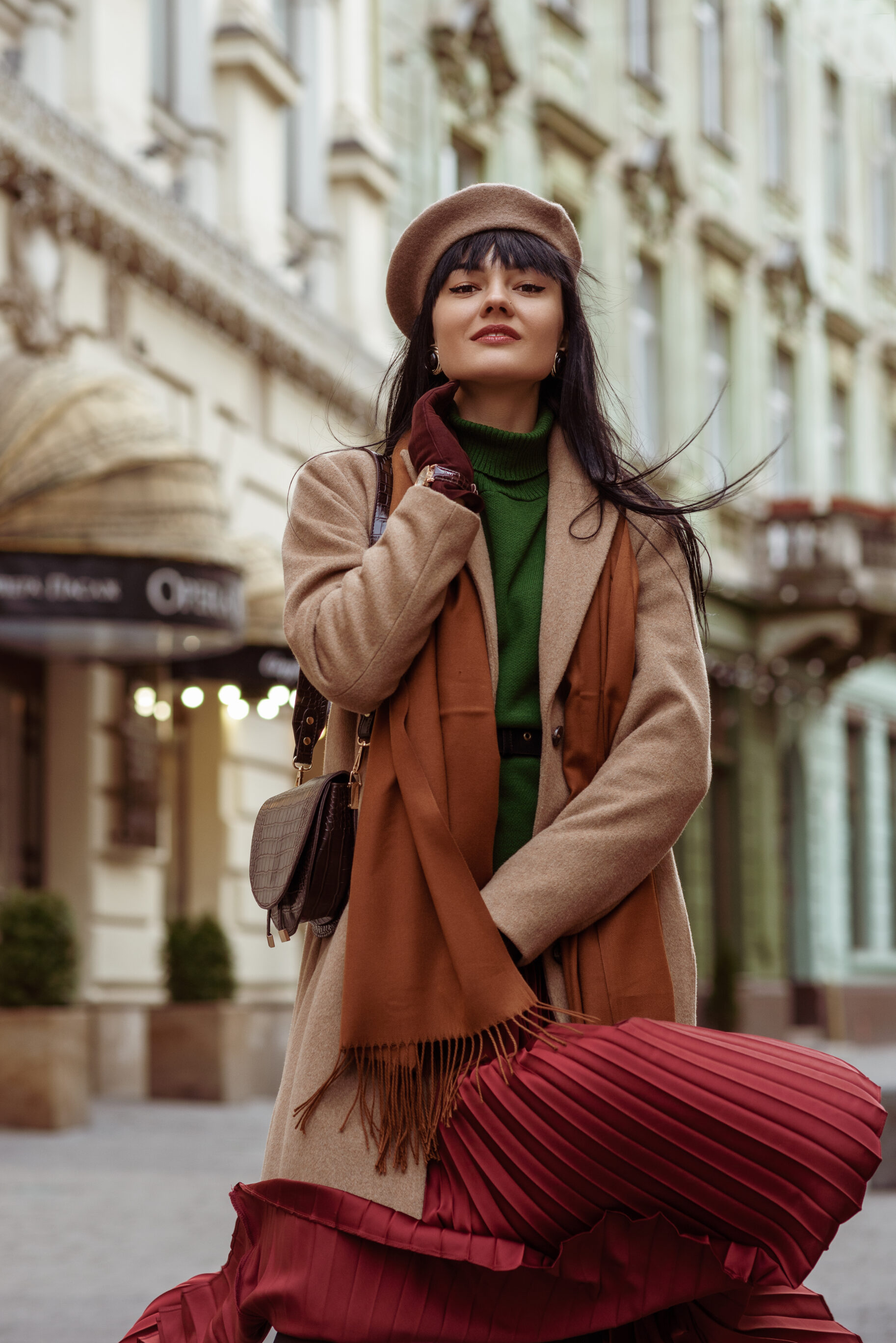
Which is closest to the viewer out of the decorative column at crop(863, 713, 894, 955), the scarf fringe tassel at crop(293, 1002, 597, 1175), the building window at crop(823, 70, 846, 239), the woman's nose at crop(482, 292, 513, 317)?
the scarf fringe tassel at crop(293, 1002, 597, 1175)

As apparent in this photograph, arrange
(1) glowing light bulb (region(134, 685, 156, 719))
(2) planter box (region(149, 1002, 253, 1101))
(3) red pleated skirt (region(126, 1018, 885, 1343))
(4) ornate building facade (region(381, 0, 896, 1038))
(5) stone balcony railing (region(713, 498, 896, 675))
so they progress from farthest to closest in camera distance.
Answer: (5) stone balcony railing (region(713, 498, 896, 675))
(4) ornate building facade (region(381, 0, 896, 1038))
(1) glowing light bulb (region(134, 685, 156, 719))
(2) planter box (region(149, 1002, 253, 1101))
(3) red pleated skirt (region(126, 1018, 885, 1343))

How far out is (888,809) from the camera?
29250 millimetres

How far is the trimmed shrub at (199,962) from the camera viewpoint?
13.3m

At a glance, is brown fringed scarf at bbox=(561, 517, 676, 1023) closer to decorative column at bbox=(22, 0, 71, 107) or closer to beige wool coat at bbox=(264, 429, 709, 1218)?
beige wool coat at bbox=(264, 429, 709, 1218)

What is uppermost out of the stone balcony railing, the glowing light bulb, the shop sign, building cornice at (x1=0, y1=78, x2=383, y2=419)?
building cornice at (x1=0, y1=78, x2=383, y2=419)

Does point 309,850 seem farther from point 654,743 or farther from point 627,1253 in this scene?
point 627,1253

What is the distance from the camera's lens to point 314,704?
3.08m

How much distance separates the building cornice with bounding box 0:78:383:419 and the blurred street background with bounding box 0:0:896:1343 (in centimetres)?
3

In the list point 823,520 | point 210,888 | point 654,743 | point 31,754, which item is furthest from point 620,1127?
point 823,520

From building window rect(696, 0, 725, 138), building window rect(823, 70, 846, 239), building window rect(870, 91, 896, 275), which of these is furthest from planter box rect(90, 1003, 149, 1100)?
building window rect(870, 91, 896, 275)

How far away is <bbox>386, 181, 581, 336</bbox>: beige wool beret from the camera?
3092mm

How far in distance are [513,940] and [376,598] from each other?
485mm

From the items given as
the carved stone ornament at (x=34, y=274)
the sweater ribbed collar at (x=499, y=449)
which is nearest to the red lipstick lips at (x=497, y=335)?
the sweater ribbed collar at (x=499, y=449)

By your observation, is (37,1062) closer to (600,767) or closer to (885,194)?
(600,767)
